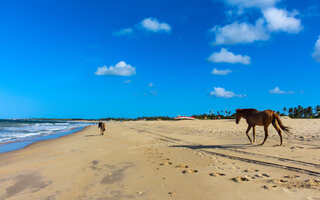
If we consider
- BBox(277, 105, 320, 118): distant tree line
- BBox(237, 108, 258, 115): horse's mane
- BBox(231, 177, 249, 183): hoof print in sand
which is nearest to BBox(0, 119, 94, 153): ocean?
BBox(231, 177, 249, 183): hoof print in sand

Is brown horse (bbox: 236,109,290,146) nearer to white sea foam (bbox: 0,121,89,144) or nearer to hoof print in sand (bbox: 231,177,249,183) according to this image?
hoof print in sand (bbox: 231,177,249,183)

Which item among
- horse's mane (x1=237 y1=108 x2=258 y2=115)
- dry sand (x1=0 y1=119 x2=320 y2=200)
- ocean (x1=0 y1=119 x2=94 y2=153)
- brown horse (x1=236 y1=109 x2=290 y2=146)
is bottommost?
ocean (x1=0 y1=119 x2=94 y2=153)

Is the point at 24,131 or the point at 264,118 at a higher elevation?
the point at 264,118

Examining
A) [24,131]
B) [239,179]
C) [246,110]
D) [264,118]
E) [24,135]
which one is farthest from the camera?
[24,131]

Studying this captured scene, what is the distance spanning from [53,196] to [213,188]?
11.2ft

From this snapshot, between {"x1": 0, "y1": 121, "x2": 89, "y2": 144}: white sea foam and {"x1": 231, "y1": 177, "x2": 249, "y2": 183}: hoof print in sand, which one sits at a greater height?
{"x1": 231, "y1": 177, "x2": 249, "y2": 183}: hoof print in sand

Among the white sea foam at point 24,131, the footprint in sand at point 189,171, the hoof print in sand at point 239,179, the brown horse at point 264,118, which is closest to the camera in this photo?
the hoof print in sand at point 239,179

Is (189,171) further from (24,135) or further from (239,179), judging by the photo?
(24,135)

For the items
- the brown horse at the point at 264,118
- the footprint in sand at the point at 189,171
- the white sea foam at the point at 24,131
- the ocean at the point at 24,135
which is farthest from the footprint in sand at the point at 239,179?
the white sea foam at the point at 24,131

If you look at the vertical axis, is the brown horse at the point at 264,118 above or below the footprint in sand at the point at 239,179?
above

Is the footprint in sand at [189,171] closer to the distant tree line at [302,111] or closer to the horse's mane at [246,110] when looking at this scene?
the horse's mane at [246,110]

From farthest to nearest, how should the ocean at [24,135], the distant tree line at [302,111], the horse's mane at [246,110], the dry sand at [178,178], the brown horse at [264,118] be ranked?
the distant tree line at [302,111]
the ocean at [24,135]
the horse's mane at [246,110]
the brown horse at [264,118]
the dry sand at [178,178]

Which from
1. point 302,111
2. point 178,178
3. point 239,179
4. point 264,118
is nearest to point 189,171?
point 178,178

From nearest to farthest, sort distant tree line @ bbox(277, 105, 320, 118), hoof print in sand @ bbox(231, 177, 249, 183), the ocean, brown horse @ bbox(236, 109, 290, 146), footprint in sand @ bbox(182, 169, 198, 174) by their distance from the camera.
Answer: hoof print in sand @ bbox(231, 177, 249, 183) < footprint in sand @ bbox(182, 169, 198, 174) < brown horse @ bbox(236, 109, 290, 146) < the ocean < distant tree line @ bbox(277, 105, 320, 118)
